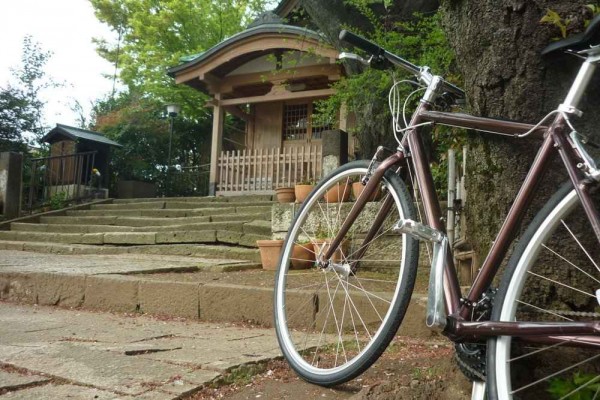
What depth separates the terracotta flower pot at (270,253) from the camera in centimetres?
513

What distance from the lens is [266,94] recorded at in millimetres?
12742

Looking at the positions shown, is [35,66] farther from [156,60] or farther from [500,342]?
[500,342]

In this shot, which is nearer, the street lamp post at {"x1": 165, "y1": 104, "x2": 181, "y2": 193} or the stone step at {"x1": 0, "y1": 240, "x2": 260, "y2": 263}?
the stone step at {"x1": 0, "y1": 240, "x2": 260, "y2": 263}

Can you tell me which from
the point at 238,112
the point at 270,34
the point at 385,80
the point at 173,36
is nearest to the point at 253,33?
the point at 270,34

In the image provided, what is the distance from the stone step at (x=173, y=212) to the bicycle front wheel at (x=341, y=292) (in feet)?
17.9

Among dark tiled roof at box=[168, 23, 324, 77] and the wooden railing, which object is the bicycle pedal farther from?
the wooden railing

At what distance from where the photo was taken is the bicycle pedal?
1.62 m

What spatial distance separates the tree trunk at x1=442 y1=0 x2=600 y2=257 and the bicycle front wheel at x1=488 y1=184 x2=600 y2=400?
192mm

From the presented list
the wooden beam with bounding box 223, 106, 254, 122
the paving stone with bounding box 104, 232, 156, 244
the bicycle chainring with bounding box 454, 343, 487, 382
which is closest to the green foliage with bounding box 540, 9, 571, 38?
the bicycle chainring with bounding box 454, 343, 487, 382

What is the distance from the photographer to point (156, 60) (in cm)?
1808

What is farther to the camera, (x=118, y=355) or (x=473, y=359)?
(x=118, y=355)

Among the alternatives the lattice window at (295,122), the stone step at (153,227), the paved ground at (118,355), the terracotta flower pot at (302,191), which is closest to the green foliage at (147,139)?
the lattice window at (295,122)

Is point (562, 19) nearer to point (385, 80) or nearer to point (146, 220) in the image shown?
point (385, 80)

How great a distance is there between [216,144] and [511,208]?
11.4 meters
